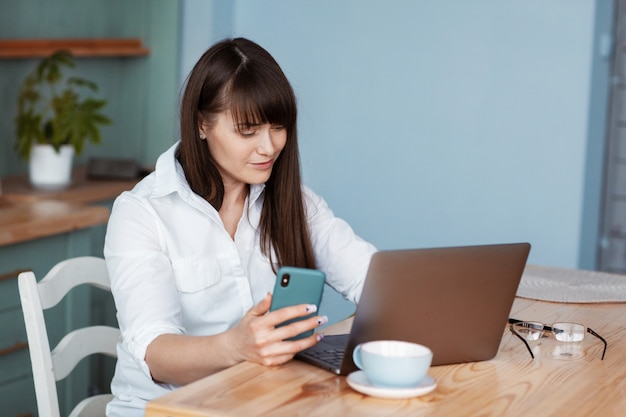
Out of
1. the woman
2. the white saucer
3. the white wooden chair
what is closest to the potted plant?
the white wooden chair

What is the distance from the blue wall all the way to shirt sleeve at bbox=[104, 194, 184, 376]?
2.15 metres

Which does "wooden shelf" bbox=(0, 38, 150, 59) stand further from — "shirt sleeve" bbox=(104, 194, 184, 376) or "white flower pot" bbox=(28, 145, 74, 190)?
"shirt sleeve" bbox=(104, 194, 184, 376)

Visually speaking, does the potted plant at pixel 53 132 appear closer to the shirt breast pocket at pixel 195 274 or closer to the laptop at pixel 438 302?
the shirt breast pocket at pixel 195 274

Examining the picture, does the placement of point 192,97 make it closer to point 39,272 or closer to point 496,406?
point 496,406

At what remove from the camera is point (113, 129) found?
4.06 m

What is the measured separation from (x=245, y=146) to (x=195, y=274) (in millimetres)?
265

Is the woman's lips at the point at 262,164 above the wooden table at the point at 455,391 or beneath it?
above

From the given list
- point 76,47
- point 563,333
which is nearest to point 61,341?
point 563,333

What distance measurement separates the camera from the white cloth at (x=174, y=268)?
1772 mm

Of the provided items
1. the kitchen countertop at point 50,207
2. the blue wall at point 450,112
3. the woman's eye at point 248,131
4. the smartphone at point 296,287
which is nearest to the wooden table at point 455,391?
the smartphone at point 296,287

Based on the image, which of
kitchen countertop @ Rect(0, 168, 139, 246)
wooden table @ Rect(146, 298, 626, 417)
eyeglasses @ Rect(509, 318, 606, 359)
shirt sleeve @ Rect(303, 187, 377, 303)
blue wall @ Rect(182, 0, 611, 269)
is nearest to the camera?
wooden table @ Rect(146, 298, 626, 417)

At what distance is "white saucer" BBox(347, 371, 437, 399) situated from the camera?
1450mm

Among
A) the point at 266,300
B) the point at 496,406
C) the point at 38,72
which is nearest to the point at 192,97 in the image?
the point at 266,300

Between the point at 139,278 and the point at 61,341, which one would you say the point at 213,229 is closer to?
the point at 139,278
